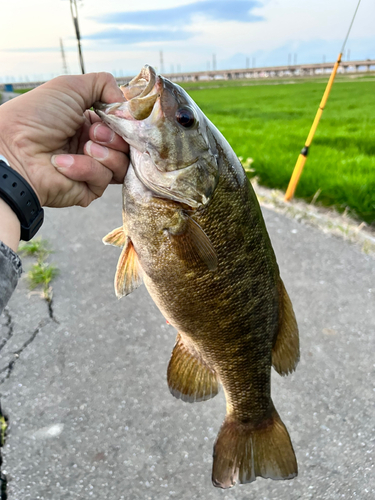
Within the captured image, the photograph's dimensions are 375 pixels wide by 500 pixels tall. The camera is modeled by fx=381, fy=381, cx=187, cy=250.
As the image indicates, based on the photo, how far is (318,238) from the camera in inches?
176

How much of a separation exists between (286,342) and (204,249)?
2.16 feet

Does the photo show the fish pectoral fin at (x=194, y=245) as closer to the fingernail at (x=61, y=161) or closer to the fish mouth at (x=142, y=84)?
the fish mouth at (x=142, y=84)

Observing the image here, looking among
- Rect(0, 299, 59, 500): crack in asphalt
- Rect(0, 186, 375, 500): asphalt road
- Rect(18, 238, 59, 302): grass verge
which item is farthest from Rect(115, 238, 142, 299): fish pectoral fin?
Rect(18, 238, 59, 302): grass verge

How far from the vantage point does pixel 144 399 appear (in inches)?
104

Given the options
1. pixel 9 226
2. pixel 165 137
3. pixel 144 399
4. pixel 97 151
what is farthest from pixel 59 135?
pixel 144 399

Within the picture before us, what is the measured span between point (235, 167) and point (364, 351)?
2.20 m

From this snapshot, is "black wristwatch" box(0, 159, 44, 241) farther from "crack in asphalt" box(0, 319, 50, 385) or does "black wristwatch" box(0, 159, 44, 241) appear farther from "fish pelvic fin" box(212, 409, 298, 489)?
"crack in asphalt" box(0, 319, 50, 385)

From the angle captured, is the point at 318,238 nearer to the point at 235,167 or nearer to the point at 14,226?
the point at 235,167

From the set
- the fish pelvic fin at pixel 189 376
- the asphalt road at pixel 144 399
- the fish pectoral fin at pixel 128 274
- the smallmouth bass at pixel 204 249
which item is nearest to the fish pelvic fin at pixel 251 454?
the smallmouth bass at pixel 204 249

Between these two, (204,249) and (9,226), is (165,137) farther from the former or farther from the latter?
(9,226)

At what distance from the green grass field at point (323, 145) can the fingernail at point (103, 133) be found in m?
4.04

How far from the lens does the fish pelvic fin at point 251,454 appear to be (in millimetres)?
1665

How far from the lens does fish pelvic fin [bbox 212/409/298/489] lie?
1665 mm

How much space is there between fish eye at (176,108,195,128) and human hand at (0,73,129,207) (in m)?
0.30
